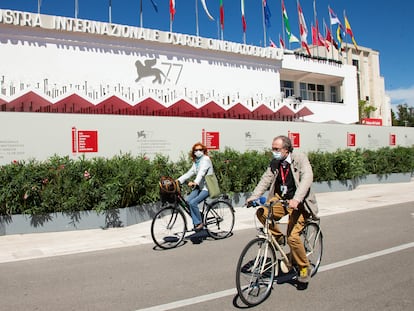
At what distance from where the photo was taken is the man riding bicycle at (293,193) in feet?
15.8

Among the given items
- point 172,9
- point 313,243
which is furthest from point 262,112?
point 313,243

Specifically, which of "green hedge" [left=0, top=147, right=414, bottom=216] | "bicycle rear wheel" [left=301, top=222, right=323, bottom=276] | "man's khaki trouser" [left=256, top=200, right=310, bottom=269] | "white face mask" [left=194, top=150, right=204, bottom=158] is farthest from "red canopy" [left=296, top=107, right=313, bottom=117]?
"man's khaki trouser" [left=256, top=200, right=310, bottom=269]

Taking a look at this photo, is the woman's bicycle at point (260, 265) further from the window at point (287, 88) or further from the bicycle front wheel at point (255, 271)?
the window at point (287, 88)

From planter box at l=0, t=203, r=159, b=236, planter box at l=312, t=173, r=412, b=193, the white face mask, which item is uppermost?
the white face mask

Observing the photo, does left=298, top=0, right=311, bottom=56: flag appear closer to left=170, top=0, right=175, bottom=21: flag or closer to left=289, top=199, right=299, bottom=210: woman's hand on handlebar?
left=170, top=0, right=175, bottom=21: flag

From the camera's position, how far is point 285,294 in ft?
15.4

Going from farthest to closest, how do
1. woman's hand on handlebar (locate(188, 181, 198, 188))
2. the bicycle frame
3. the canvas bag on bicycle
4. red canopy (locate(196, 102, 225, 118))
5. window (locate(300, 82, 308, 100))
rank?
window (locate(300, 82, 308, 100)) < red canopy (locate(196, 102, 225, 118)) < the canvas bag on bicycle < woman's hand on handlebar (locate(188, 181, 198, 188)) < the bicycle frame

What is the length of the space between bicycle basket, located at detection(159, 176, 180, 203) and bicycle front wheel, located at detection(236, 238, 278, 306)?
114 inches

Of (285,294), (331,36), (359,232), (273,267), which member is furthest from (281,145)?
(331,36)

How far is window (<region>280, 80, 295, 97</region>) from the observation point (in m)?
35.5

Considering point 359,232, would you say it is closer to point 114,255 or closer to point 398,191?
point 114,255

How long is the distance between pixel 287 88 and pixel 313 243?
3168 cm

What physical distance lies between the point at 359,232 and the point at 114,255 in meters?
4.89

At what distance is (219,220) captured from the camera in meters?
8.07
